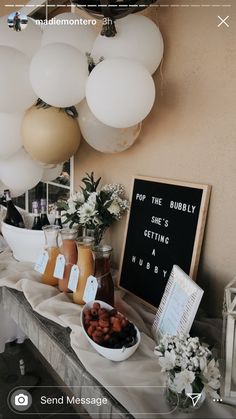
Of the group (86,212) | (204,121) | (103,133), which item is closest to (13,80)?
(103,133)

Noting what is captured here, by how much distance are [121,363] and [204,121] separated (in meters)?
0.64

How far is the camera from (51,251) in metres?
1.09

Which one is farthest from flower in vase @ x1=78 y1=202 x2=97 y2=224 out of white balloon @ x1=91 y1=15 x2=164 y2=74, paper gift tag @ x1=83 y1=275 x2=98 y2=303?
white balloon @ x1=91 y1=15 x2=164 y2=74

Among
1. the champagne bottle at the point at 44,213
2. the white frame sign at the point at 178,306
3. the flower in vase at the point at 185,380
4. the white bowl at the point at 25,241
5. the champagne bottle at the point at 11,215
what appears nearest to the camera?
the flower in vase at the point at 185,380

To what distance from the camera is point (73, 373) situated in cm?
73

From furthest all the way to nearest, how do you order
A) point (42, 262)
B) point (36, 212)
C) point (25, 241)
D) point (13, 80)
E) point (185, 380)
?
1. point (36, 212)
2. point (25, 241)
3. point (42, 262)
4. point (13, 80)
5. point (185, 380)

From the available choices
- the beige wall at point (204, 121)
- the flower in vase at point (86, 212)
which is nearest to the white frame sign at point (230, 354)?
the beige wall at point (204, 121)

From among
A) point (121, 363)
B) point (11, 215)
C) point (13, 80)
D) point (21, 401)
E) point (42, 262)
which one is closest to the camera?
point (121, 363)

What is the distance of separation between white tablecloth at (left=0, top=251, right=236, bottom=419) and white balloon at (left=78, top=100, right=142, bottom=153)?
49 centimetres

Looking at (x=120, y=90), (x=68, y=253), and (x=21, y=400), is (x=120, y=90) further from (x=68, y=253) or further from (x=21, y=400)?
(x=21, y=400)

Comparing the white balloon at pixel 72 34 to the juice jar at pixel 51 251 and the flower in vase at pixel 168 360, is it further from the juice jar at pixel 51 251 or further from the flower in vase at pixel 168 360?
the flower in vase at pixel 168 360

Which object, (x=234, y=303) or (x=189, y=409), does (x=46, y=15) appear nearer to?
(x=234, y=303)

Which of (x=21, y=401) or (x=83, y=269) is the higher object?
(x=83, y=269)

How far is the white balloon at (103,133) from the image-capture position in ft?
3.34
